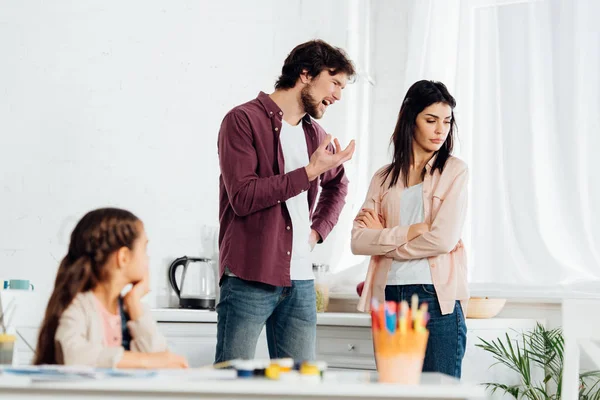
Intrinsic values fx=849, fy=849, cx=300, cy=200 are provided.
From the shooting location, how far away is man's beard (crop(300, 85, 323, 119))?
2.45 m

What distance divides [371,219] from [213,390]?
1.50 metres

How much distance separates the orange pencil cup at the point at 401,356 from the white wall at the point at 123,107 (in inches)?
101

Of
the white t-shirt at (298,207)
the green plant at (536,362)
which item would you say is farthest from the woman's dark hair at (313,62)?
the green plant at (536,362)

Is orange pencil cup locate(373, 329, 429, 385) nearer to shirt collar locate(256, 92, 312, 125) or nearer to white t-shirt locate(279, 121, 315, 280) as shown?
white t-shirt locate(279, 121, 315, 280)

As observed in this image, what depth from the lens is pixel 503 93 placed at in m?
3.64

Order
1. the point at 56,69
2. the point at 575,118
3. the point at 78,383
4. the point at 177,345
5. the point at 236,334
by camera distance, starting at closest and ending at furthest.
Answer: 1. the point at 78,383
2. the point at 236,334
3. the point at 177,345
4. the point at 575,118
5. the point at 56,69

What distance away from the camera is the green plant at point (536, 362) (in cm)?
298

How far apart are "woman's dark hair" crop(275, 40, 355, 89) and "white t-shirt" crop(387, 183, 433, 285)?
407mm

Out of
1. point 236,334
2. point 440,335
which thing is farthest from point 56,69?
point 440,335

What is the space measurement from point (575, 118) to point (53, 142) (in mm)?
2185

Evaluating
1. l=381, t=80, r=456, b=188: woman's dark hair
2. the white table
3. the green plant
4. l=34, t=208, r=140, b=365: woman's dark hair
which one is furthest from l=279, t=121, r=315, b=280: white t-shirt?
the white table

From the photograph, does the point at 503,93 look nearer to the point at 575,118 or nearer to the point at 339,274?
the point at 575,118

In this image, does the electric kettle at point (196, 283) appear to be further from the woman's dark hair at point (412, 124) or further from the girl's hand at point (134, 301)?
the girl's hand at point (134, 301)

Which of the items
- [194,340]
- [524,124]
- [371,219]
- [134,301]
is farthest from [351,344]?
[134,301]
